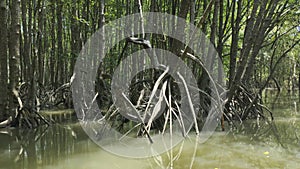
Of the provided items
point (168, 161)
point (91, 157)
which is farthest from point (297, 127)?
point (91, 157)

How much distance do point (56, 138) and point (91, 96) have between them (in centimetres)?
344

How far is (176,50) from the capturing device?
20.2ft

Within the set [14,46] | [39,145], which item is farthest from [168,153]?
[14,46]

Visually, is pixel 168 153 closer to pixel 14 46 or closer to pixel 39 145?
pixel 39 145

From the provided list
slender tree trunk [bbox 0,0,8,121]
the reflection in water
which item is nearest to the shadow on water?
the reflection in water

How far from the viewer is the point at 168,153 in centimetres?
439

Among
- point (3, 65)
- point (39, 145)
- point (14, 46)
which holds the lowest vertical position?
point (39, 145)

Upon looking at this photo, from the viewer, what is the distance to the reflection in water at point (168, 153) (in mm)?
3820

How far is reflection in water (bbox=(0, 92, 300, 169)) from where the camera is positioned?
12.5ft

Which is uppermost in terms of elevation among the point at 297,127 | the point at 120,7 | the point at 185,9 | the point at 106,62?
the point at 120,7

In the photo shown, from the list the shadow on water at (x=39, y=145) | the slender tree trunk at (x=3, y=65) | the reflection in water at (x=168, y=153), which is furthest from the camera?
the slender tree trunk at (x=3, y=65)

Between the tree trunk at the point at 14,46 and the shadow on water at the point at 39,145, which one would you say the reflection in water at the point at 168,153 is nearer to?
the shadow on water at the point at 39,145

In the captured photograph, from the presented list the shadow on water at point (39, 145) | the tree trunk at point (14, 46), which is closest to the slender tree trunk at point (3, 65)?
the tree trunk at point (14, 46)

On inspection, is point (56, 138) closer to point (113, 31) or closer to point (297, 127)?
point (297, 127)
